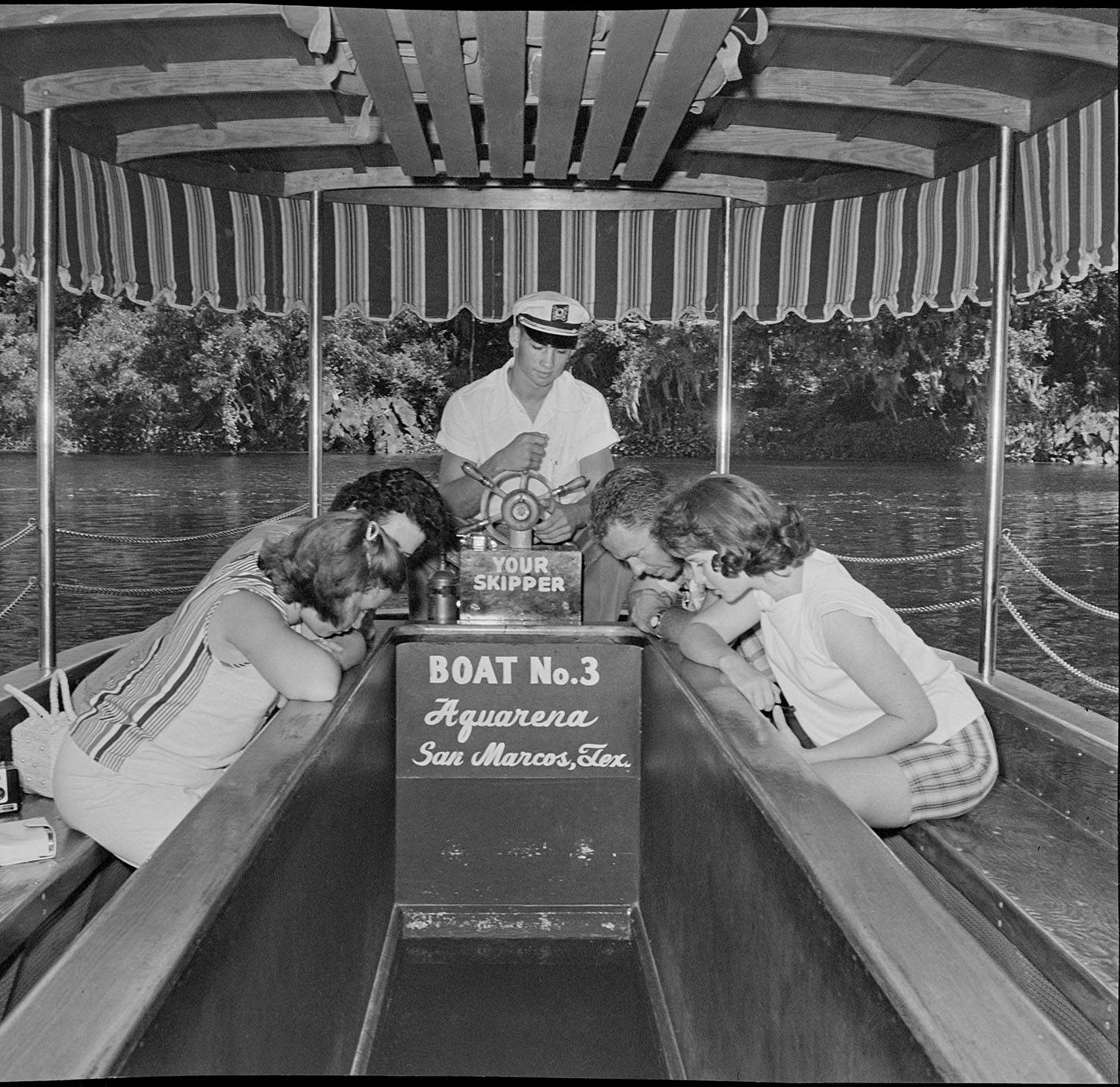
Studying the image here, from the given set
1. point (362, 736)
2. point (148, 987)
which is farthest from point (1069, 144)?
point (148, 987)

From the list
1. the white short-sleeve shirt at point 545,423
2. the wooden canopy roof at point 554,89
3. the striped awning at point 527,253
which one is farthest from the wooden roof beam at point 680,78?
the striped awning at point 527,253

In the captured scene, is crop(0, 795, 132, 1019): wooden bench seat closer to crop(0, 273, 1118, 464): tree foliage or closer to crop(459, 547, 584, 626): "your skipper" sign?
crop(459, 547, 584, 626): "your skipper" sign

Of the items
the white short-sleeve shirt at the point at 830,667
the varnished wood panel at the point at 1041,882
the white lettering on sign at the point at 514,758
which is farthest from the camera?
the white lettering on sign at the point at 514,758

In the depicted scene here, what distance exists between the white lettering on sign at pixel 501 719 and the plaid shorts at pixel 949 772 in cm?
84

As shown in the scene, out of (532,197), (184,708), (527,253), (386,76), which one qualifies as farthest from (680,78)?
(527,253)

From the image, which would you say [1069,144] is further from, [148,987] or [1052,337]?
[1052,337]

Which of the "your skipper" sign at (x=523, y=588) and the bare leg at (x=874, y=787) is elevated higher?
the "your skipper" sign at (x=523, y=588)

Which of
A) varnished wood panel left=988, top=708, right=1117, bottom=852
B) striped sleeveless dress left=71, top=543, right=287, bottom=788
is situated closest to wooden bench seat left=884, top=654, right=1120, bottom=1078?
varnished wood panel left=988, top=708, right=1117, bottom=852

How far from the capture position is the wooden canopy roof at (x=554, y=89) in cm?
255

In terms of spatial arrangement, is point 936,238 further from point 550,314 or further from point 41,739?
point 41,739

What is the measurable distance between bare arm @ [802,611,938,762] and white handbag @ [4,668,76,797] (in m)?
1.58

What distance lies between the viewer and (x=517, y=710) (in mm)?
2893

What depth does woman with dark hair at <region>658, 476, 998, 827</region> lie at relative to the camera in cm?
213

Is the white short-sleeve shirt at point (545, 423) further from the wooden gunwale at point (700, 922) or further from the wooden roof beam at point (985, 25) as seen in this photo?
the wooden gunwale at point (700, 922)
